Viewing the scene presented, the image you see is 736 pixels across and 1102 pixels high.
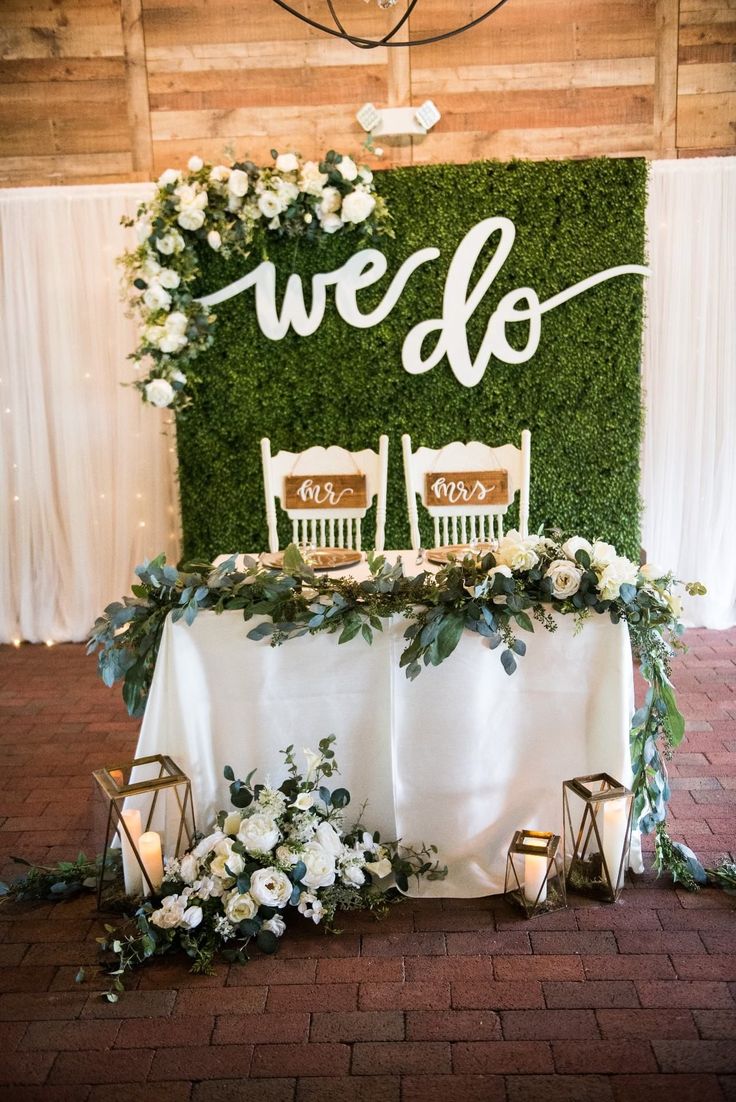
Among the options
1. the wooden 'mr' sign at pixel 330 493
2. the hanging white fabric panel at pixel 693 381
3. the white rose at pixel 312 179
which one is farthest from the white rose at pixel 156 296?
the hanging white fabric panel at pixel 693 381

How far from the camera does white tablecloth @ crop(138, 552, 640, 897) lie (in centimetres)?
288

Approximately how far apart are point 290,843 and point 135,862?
19.2 inches

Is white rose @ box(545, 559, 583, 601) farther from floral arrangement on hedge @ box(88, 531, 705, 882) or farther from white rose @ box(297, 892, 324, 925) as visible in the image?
white rose @ box(297, 892, 324, 925)

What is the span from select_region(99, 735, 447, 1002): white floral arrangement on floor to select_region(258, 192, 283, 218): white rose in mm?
2956

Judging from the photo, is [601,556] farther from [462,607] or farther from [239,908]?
[239,908]

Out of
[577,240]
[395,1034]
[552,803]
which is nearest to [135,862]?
[395,1034]

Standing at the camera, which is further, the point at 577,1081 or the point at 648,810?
the point at 648,810

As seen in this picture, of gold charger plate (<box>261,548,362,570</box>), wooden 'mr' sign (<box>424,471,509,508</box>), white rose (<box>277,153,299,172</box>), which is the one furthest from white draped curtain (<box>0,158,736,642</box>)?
gold charger plate (<box>261,548,362,570</box>)

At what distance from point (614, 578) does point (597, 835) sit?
73cm

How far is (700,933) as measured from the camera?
270 cm

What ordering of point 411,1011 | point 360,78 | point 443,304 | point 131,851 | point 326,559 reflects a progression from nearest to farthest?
1. point 411,1011
2. point 131,851
3. point 326,559
4. point 443,304
5. point 360,78

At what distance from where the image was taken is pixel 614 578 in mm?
2736

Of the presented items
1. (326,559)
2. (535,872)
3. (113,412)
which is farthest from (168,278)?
(535,872)

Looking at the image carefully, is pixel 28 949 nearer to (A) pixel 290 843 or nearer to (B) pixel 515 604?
(A) pixel 290 843
